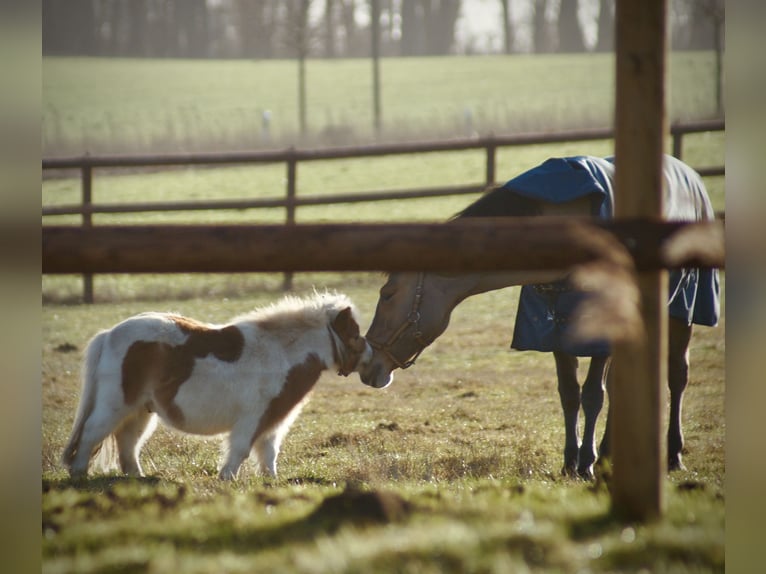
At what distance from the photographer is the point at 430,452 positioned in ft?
17.4

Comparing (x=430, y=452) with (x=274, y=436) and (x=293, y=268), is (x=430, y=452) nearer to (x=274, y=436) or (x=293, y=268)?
(x=274, y=436)

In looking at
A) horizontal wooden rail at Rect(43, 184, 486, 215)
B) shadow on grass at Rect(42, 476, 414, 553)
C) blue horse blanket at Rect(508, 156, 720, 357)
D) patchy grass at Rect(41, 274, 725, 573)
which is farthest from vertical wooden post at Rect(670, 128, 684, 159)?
shadow on grass at Rect(42, 476, 414, 553)

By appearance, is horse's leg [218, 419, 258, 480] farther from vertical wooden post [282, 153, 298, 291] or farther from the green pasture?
the green pasture

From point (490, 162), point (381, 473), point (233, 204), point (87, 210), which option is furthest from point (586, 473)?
point (87, 210)

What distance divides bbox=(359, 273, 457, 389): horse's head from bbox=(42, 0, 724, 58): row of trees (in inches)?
1597

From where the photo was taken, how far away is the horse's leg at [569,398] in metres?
5.09

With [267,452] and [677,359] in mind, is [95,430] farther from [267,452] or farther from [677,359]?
[677,359]

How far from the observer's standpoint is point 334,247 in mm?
2678

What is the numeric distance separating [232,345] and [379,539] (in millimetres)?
2433

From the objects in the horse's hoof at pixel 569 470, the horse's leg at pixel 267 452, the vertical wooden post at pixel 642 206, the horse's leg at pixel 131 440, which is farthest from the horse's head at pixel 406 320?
the vertical wooden post at pixel 642 206

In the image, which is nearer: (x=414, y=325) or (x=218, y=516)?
(x=218, y=516)

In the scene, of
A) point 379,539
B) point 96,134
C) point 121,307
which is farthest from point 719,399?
point 96,134

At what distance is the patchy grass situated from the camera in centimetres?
245

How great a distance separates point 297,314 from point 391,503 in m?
2.27
